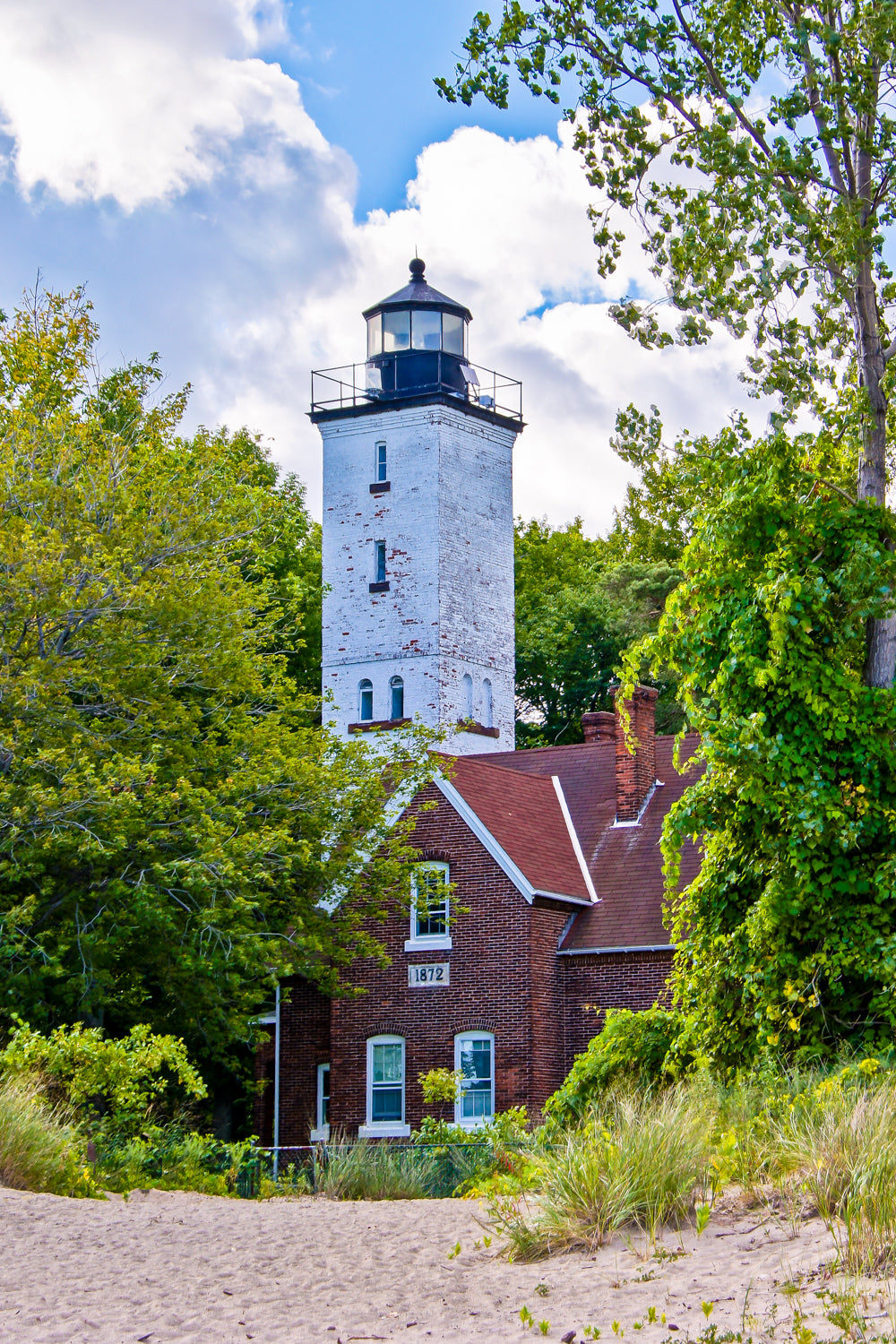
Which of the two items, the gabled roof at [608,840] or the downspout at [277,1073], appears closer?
the gabled roof at [608,840]

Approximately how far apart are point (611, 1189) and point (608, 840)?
67.0 ft

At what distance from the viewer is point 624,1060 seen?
16328mm

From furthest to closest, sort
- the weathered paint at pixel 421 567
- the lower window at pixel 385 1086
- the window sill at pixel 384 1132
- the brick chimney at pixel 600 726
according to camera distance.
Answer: the weathered paint at pixel 421 567, the brick chimney at pixel 600 726, the lower window at pixel 385 1086, the window sill at pixel 384 1132

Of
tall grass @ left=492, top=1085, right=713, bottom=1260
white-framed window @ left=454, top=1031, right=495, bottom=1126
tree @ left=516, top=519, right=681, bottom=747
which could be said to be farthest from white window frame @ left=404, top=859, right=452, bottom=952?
tree @ left=516, top=519, right=681, bottom=747

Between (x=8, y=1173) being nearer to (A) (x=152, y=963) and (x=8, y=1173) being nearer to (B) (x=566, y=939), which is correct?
(A) (x=152, y=963)

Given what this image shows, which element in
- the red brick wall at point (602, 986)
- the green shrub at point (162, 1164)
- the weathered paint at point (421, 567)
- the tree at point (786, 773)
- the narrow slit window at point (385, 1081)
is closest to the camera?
the green shrub at point (162, 1164)

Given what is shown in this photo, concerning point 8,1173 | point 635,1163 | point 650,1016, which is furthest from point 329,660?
point 635,1163

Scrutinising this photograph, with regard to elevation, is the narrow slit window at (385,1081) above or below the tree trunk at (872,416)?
below

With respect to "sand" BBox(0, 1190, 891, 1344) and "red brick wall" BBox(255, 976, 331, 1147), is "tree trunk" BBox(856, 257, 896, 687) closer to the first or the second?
"sand" BBox(0, 1190, 891, 1344)

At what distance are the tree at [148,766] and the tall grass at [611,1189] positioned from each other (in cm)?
1231

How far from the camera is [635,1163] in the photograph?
31.0 feet

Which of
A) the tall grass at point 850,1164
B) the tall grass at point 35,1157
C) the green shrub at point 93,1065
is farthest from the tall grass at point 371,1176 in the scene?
the tall grass at point 850,1164

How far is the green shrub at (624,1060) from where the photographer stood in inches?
627

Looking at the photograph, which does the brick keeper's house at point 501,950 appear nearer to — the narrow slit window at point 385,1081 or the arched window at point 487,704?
the narrow slit window at point 385,1081
